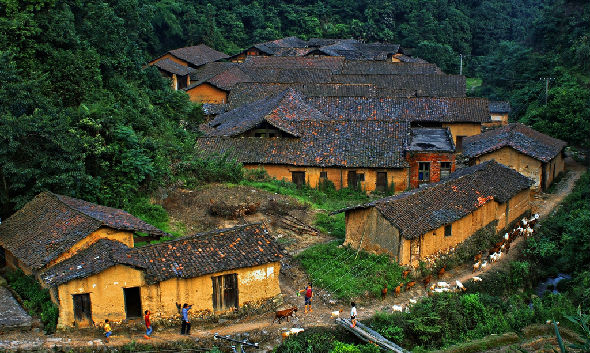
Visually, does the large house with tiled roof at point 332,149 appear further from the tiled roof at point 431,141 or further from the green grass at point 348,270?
the green grass at point 348,270

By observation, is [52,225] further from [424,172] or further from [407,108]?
[407,108]

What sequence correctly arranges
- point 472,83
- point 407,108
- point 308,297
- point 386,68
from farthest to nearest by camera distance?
1. point 472,83
2. point 386,68
3. point 407,108
4. point 308,297

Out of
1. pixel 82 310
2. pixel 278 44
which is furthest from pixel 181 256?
pixel 278 44

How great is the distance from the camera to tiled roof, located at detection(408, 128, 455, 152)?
32125 millimetres

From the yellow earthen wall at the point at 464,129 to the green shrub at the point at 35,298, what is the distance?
28462 mm

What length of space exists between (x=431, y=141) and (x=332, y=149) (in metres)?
5.29

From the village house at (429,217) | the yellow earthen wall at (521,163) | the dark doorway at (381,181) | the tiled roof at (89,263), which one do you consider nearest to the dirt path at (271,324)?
Result: the village house at (429,217)

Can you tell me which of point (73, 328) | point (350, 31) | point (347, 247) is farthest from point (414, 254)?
point (350, 31)

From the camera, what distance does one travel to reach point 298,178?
32.6m

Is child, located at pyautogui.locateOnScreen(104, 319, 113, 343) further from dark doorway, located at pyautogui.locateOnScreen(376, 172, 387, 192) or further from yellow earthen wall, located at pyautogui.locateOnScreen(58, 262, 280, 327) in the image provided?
dark doorway, located at pyautogui.locateOnScreen(376, 172, 387, 192)

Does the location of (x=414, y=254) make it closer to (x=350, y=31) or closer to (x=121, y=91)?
(x=121, y=91)

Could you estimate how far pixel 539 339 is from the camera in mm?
16422

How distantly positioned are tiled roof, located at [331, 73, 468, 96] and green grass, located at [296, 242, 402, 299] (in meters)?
27.9

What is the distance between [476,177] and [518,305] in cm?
730
